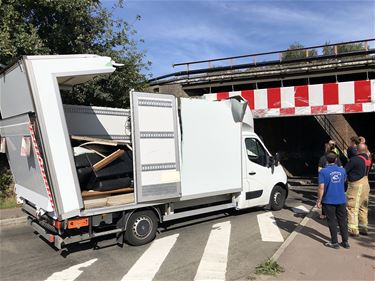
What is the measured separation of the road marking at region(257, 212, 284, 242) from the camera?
7.74 metres

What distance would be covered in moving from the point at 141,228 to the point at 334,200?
11.1 ft

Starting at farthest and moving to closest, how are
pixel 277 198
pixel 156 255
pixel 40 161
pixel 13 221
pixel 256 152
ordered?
1. pixel 277 198
2. pixel 256 152
3. pixel 13 221
4. pixel 156 255
5. pixel 40 161

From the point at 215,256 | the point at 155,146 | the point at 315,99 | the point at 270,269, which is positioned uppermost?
the point at 315,99

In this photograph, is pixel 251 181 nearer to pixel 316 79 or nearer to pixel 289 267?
pixel 289 267

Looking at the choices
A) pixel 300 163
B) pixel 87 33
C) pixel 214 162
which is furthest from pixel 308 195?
pixel 87 33

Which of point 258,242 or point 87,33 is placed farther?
point 87,33

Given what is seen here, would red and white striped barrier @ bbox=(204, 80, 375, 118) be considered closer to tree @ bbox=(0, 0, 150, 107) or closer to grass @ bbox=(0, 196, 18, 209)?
tree @ bbox=(0, 0, 150, 107)

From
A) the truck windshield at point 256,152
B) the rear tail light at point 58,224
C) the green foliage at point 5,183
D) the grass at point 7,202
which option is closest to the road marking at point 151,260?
the rear tail light at point 58,224

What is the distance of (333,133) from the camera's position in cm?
1520

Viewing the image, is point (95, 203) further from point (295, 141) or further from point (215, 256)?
point (295, 141)

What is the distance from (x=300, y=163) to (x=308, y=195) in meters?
3.55

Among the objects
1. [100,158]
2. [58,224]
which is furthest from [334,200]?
[58,224]

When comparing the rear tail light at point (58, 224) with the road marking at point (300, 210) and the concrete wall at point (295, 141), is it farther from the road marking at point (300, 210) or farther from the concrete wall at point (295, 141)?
the concrete wall at point (295, 141)

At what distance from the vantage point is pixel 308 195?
1284cm
